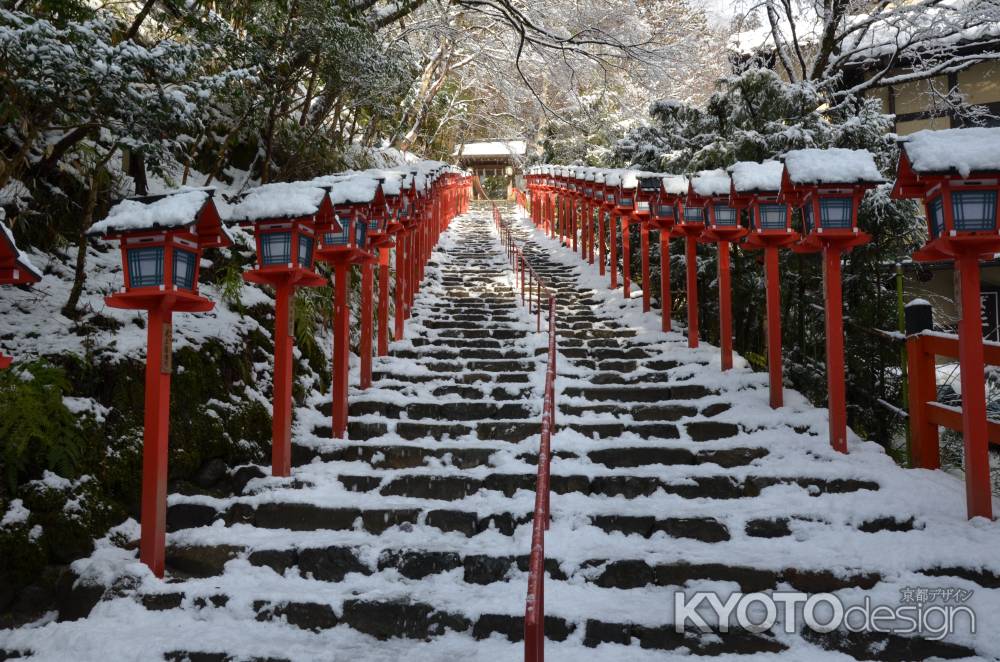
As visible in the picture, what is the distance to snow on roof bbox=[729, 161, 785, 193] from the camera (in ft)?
24.1

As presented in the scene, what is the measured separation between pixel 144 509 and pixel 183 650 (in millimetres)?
1143

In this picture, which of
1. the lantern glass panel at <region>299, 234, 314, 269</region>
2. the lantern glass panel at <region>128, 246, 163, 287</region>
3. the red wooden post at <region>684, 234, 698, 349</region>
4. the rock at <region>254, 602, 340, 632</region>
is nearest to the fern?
the lantern glass panel at <region>128, 246, 163, 287</region>

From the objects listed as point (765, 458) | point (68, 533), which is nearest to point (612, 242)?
point (765, 458)

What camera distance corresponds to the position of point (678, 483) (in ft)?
18.9

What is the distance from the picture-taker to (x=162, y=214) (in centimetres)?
461

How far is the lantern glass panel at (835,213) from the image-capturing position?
6.27m

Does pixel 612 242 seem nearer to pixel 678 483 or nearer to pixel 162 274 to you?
pixel 678 483

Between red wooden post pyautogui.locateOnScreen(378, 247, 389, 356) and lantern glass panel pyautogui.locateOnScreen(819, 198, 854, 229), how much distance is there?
5.59 metres

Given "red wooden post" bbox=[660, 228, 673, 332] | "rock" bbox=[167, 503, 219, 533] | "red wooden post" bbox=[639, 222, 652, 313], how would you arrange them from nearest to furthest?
"rock" bbox=[167, 503, 219, 533]
"red wooden post" bbox=[660, 228, 673, 332]
"red wooden post" bbox=[639, 222, 652, 313]

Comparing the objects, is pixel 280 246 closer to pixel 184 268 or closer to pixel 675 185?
pixel 184 268

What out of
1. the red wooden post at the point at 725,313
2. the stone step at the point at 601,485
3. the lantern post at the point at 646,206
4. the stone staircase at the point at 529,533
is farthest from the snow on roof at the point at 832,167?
the lantern post at the point at 646,206

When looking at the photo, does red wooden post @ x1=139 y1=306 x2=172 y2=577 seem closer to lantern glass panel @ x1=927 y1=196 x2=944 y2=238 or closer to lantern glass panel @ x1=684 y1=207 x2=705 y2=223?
lantern glass panel @ x1=927 y1=196 x2=944 y2=238

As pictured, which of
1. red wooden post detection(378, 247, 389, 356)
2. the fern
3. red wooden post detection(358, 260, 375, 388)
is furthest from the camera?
red wooden post detection(378, 247, 389, 356)

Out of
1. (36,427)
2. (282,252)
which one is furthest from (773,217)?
(36,427)
